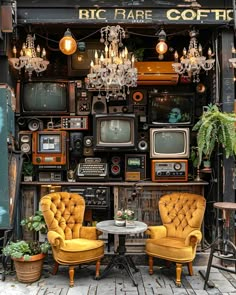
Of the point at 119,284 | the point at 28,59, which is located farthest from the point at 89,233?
the point at 28,59

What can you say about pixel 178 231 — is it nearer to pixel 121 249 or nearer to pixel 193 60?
pixel 121 249

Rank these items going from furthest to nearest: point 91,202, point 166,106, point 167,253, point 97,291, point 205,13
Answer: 1. point 166,106
2. point 91,202
3. point 205,13
4. point 167,253
5. point 97,291

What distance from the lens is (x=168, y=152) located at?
4.99 m

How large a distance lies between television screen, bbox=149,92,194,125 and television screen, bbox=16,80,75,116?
123cm

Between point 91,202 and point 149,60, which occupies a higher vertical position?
point 149,60

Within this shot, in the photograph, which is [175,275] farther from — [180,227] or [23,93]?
[23,93]

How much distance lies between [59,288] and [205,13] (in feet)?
12.8

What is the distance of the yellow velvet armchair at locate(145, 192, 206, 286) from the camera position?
13.6 feet

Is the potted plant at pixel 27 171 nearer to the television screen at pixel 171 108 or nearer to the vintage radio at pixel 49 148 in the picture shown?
the vintage radio at pixel 49 148

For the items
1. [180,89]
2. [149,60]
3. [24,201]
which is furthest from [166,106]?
[24,201]

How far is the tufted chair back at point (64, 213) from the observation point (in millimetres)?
4375

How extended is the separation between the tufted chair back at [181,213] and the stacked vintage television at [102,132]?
30 cm

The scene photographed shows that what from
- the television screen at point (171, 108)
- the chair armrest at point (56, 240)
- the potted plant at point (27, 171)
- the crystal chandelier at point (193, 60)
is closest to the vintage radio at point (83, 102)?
the television screen at point (171, 108)

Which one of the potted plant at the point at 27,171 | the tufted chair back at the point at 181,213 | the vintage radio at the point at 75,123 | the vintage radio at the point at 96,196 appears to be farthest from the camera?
the vintage radio at the point at 75,123
